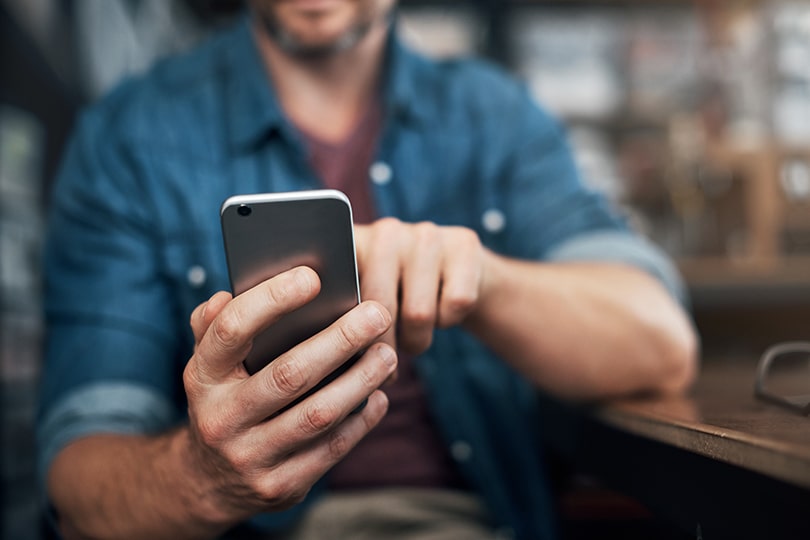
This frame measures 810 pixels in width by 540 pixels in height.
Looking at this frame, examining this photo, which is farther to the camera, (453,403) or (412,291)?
(453,403)

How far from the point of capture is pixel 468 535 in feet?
2.91

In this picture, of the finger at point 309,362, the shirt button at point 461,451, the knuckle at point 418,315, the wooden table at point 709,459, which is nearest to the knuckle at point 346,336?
the finger at point 309,362

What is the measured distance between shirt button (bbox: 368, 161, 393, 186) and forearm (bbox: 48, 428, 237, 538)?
420 millimetres

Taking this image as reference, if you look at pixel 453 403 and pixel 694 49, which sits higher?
pixel 694 49

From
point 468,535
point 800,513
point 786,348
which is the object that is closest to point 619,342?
point 786,348

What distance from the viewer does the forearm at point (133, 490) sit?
58cm

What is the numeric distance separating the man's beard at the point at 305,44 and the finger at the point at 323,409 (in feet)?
1.88

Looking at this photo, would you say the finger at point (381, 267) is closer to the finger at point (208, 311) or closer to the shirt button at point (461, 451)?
the finger at point (208, 311)

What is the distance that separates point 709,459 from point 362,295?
0.25 metres

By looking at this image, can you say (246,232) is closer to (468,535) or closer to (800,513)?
(800,513)

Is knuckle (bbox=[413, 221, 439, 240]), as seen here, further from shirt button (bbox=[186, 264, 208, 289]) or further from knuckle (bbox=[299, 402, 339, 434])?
shirt button (bbox=[186, 264, 208, 289])

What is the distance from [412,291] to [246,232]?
14 cm

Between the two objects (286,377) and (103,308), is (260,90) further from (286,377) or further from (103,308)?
(286,377)

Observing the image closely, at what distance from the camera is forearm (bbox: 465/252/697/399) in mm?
737
